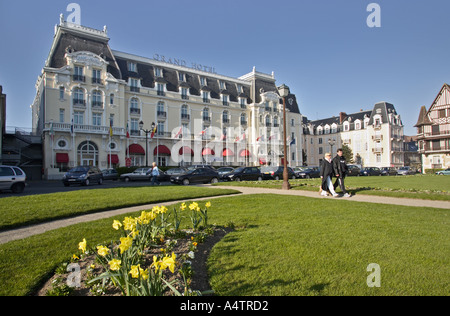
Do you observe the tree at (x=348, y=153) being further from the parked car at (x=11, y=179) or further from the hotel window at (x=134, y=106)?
the parked car at (x=11, y=179)

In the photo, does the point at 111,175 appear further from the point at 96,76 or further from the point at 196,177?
the point at 96,76

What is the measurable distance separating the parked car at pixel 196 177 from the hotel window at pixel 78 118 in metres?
20.5

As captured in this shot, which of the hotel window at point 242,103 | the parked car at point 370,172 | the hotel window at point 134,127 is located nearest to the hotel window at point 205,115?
the hotel window at point 242,103

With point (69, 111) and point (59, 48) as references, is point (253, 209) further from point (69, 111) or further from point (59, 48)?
point (59, 48)

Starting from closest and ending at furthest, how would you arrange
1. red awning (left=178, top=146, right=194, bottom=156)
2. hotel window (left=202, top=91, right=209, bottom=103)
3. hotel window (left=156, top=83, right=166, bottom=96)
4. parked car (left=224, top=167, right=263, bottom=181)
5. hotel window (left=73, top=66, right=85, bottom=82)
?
parked car (left=224, top=167, right=263, bottom=181) < hotel window (left=73, top=66, right=85, bottom=82) < hotel window (left=156, top=83, right=166, bottom=96) < red awning (left=178, top=146, right=194, bottom=156) < hotel window (left=202, top=91, right=209, bottom=103)

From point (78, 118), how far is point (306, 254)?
126 feet

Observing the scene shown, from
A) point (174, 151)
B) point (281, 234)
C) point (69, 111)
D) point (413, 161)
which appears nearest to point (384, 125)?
point (413, 161)

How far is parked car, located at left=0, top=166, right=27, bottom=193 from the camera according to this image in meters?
15.0

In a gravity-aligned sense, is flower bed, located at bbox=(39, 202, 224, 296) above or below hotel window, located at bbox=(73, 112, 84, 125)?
below

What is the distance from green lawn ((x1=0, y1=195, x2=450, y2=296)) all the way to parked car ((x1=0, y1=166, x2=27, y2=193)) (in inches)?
481

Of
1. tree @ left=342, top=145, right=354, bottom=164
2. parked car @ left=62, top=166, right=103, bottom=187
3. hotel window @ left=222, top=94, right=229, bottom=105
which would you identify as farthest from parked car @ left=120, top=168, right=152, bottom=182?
tree @ left=342, top=145, right=354, bottom=164

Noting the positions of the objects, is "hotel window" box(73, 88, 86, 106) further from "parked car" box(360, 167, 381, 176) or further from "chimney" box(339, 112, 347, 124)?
"chimney" box(339, 112, 347, 124)

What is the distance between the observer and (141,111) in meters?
41.3

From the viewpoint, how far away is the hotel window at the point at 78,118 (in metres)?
35.3
